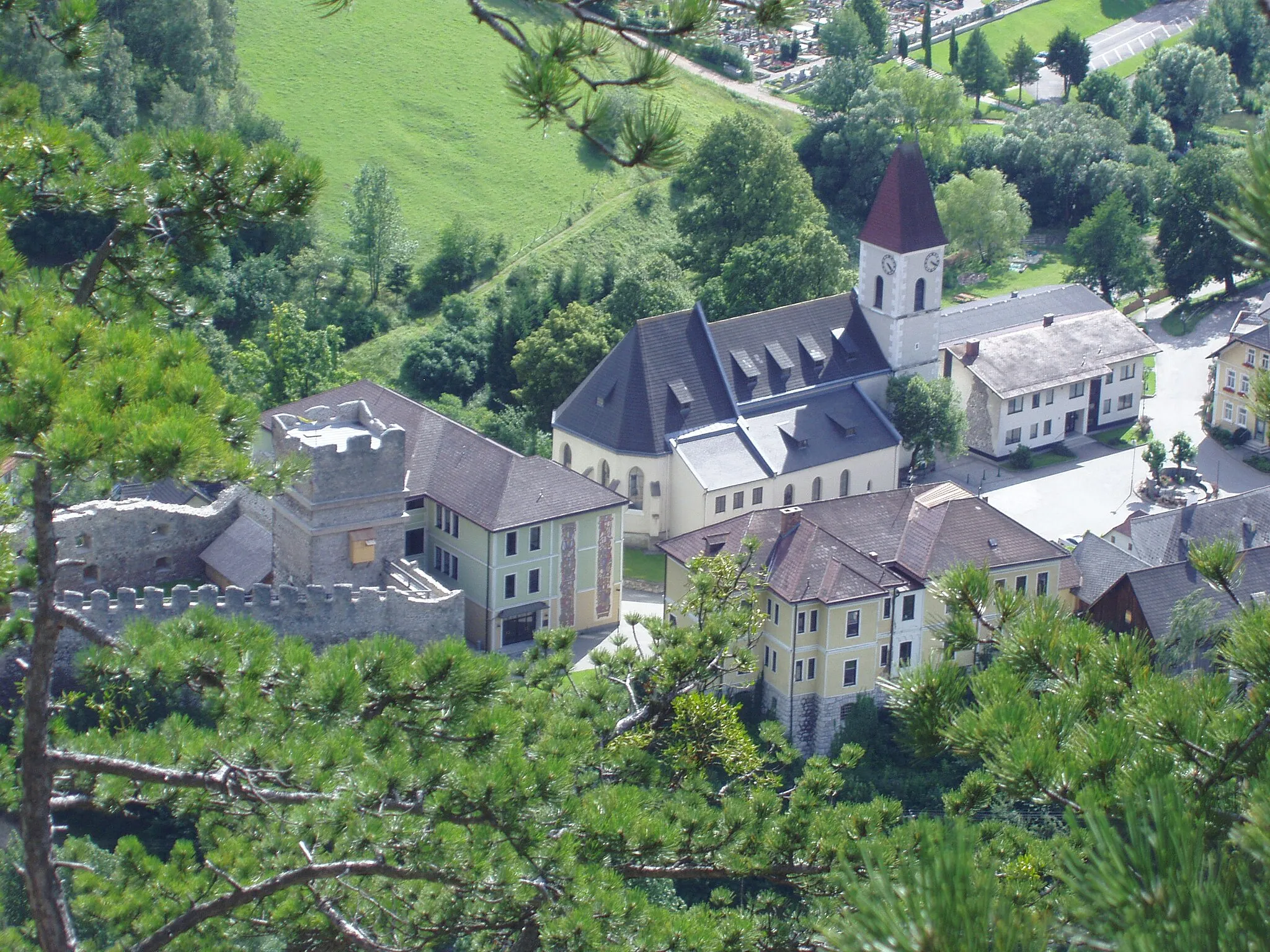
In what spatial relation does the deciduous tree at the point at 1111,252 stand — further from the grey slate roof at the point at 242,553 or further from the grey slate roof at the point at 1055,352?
the grey slate roof at the point at 242,553

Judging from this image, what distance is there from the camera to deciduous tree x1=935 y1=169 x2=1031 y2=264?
240 feet

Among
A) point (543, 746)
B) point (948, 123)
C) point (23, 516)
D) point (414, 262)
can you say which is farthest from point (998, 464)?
point (23, 516)

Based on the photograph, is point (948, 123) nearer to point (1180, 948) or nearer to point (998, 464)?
point (998, 464)

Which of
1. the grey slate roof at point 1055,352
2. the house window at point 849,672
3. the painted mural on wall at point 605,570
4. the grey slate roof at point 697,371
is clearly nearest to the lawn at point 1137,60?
the grey slate roof at point 1055,352

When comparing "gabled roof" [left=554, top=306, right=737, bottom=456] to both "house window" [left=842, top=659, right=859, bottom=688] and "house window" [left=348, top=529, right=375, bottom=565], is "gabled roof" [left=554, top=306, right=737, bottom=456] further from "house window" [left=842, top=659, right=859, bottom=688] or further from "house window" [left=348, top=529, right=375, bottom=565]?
"house window" [left=348, top=529, right=375, bottom=565]

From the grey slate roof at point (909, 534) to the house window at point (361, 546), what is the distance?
7.75 meters

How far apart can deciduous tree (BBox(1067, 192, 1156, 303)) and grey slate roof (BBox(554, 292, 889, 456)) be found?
20.3 m

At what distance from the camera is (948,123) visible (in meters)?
81.6

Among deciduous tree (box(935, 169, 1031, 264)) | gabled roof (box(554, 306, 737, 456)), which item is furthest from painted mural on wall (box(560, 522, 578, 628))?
deciduous tree (box(935, 169, 1031, 264))

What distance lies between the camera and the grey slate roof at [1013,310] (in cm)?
6156

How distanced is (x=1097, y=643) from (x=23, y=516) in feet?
27.7

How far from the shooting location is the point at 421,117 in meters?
72.7

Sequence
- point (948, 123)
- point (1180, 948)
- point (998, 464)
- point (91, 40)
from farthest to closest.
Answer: point (948, 123) < point (998, 464) < point (91, 40) < point (1180, 948)

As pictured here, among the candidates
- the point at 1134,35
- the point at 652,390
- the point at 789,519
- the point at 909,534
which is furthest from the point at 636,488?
the point at 1134,35
